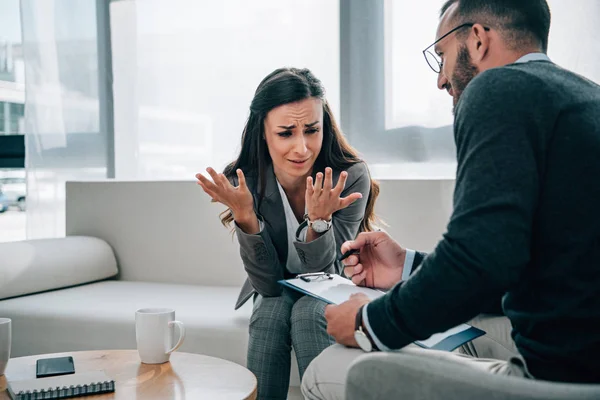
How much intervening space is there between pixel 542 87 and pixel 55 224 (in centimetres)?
307

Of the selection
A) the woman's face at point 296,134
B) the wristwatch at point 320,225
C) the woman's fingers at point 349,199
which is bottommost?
the wristwatch at point 320,225

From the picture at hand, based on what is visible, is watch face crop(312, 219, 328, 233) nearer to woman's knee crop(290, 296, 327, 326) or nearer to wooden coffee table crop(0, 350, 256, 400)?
woman's knee crop(290, 296, 327, 326)

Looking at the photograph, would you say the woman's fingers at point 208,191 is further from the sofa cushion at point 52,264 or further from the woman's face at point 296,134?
the sofa cushion at point 52,264

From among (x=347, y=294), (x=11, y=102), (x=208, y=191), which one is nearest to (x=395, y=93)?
(x=208, y=191)

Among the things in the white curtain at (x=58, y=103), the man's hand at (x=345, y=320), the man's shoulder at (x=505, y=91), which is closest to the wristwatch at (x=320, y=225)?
the man's hand at (x=345, y=320)

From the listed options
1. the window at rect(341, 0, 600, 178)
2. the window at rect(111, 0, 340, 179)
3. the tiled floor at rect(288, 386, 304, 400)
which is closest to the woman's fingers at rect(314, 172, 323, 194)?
the tiled floor at rect(288, 386, 304, 400)

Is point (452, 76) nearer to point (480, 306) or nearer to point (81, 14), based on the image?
point (480, 306)

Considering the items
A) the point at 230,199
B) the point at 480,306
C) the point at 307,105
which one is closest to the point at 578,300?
the point at 480,306

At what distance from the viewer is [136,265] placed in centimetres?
268

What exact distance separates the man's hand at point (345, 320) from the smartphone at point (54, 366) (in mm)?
566

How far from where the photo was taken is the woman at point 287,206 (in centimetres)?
160

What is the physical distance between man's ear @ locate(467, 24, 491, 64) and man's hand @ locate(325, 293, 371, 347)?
0.46 metres

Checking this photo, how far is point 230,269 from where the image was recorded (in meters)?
2.48

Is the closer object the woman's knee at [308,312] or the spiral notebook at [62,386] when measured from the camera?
the spiral notebook at [62,386]
